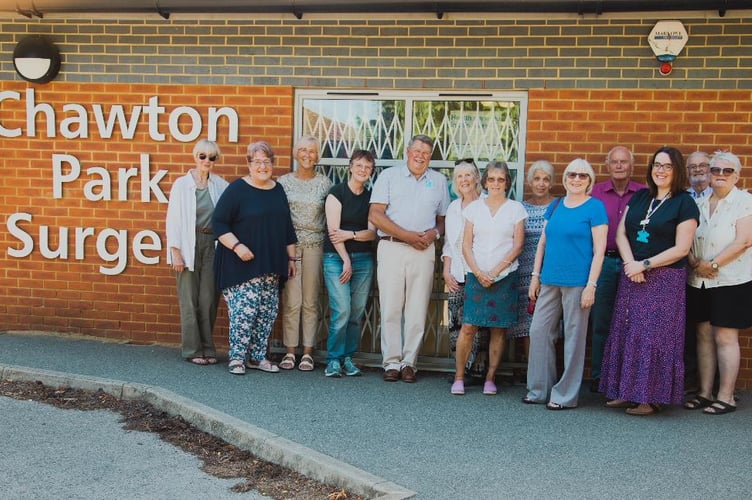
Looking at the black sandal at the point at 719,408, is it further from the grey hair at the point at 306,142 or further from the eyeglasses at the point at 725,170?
the grey hair at the point at 306,142

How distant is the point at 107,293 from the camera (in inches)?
302

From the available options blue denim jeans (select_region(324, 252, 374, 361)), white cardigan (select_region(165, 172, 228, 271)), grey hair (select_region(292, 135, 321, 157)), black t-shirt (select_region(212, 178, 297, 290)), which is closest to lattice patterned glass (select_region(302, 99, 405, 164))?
grey hair (select_region(292, 135, 321, 157))

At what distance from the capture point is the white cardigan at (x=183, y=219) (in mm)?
6695

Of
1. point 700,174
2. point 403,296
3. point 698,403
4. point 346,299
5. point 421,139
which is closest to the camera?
point 698,403

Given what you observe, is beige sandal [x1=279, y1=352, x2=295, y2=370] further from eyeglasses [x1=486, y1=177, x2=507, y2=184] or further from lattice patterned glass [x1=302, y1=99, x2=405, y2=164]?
eyeglasses [x1=486, y1=177, x2=507, y2=184]

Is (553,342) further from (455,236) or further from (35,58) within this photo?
(35,58)

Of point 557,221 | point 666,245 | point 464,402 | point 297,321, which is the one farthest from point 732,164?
point 297,321

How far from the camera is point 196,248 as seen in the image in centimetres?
683

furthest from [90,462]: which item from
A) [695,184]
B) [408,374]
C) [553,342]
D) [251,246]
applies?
[695,184]

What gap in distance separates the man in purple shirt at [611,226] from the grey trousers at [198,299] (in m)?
3.25

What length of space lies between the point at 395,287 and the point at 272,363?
1.26 meters

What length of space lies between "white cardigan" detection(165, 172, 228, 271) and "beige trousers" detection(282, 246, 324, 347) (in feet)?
2.86

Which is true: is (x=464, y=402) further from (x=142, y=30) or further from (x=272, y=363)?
(x=142, y=30)

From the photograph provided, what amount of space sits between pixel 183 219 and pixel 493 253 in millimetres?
2623
